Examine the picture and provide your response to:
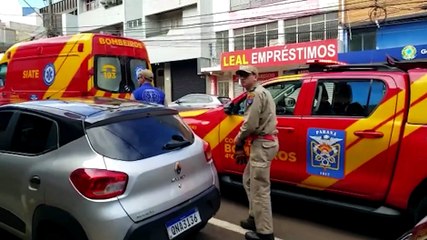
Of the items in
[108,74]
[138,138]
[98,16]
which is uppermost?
[98,16]

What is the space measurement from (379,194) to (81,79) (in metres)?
7.05

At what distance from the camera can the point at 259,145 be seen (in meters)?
4.26

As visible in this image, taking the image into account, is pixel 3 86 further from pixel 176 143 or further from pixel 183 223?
pixel 183 223

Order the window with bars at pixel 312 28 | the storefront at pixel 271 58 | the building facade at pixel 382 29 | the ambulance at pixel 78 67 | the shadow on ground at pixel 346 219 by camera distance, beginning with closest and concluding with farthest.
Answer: the shadow on ground at pixel 346 219
the ambulance at pixel 78 67
the building facade at pixel 382 29
the storefront at pixel 271 58
the window with bars at pixel 312 28

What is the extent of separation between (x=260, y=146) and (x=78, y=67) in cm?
637

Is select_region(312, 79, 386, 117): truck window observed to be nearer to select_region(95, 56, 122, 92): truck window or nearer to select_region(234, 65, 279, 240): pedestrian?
select_region(234, 65, 279, 240): pedestrian

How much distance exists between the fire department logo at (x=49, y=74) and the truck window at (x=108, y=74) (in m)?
1.33

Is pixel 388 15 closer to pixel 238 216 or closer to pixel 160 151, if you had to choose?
pixel 238 216

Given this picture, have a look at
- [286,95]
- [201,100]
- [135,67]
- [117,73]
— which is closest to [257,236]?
[286,95]

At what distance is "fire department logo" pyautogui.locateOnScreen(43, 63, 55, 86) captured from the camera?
10.0 meters

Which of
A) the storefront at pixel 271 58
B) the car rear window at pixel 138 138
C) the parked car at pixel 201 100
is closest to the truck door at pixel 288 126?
the car rear window at pixel 138 138

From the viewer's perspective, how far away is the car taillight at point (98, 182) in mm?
3160

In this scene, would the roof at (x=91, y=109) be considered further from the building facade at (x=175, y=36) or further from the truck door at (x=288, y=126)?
the building facade at (x=175, y=36)

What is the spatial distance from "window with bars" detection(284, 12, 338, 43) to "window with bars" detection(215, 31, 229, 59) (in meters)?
4.98
